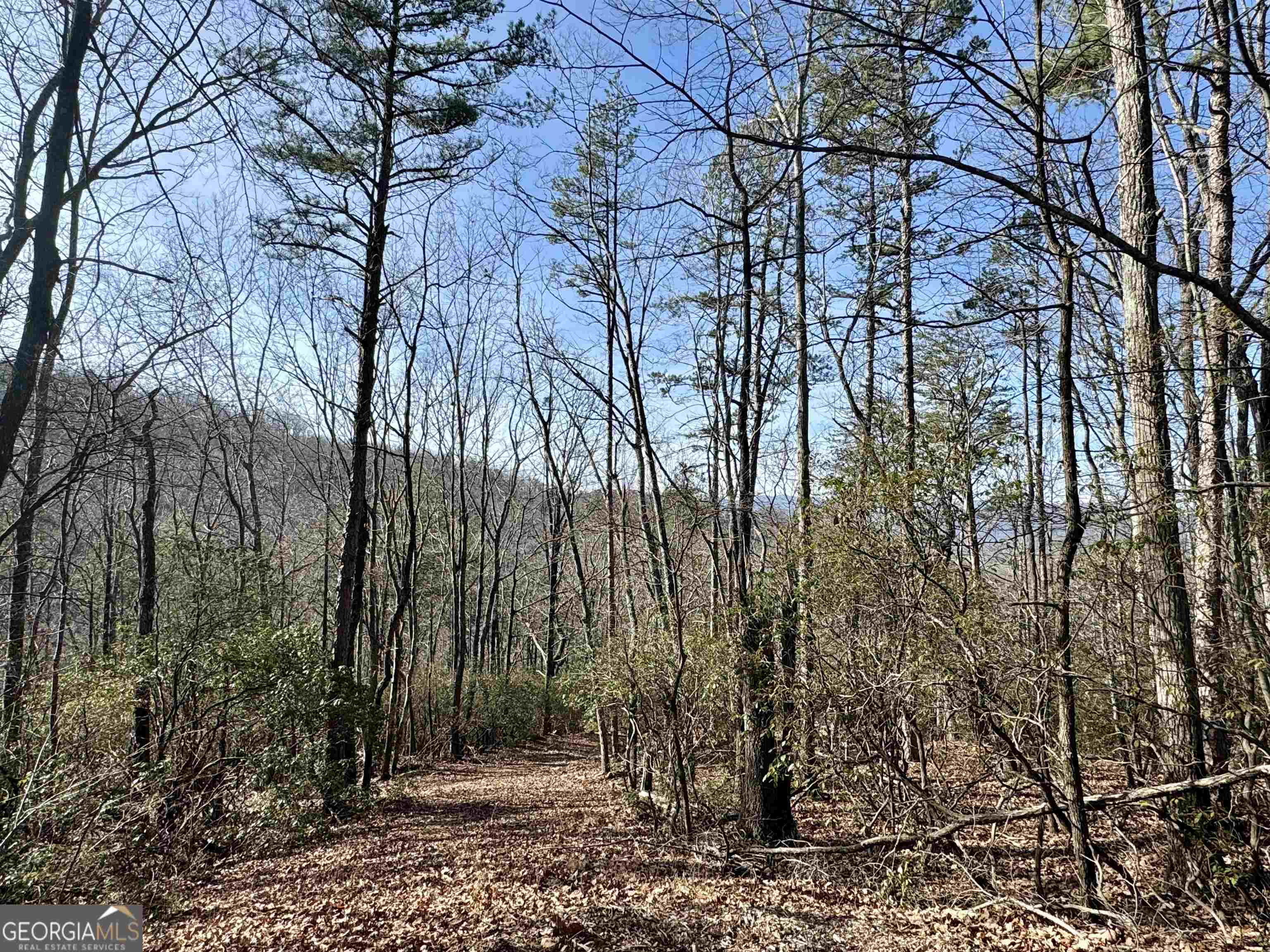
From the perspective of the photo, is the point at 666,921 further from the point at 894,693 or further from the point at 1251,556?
the point at 1251,556

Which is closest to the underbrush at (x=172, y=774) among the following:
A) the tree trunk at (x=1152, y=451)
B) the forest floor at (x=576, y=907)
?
the forest floor at (x=576, y=907)

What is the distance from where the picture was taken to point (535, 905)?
511 centimetres

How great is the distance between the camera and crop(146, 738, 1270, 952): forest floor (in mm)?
4496

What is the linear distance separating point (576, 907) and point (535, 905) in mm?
309

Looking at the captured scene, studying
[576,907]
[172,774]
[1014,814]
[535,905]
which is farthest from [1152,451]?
[172,774]

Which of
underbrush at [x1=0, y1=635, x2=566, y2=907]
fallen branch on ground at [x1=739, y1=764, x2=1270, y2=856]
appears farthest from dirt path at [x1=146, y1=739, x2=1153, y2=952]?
underbrush at [x1=0, y1=635, x2=566, y2=907]

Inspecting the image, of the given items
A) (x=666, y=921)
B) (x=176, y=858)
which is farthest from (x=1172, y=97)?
(x=176, y=858)

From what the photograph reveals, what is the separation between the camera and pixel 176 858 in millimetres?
6367

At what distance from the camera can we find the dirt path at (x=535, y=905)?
4.58 meters

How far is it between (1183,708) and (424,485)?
21.2 meters

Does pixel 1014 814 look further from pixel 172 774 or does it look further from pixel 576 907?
pixel 172 774

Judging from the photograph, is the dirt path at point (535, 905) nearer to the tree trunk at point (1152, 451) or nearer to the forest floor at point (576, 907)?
the forest floor at point (576, 907)

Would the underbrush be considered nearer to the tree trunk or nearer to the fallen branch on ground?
the fallen branch on ground

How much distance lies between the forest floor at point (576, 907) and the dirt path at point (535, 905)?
0.01 meters
